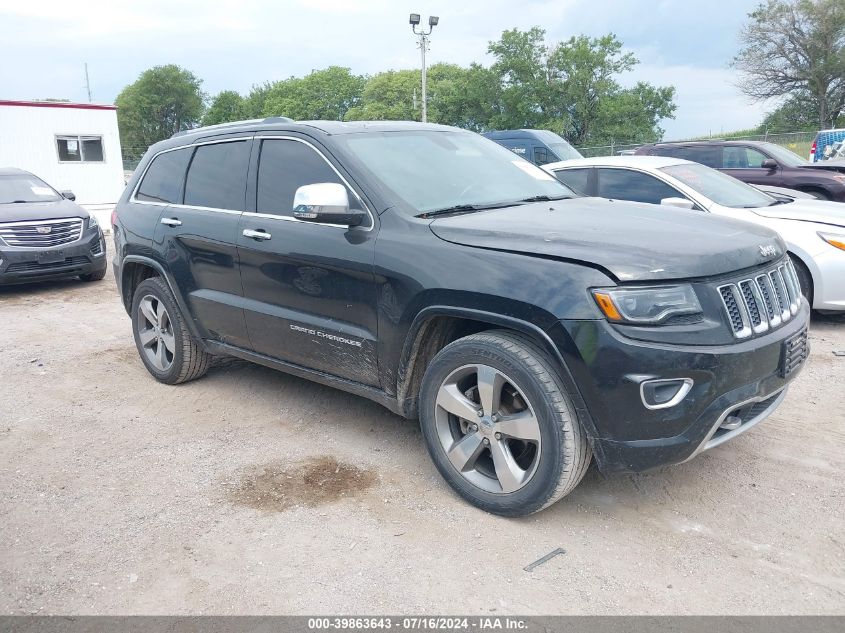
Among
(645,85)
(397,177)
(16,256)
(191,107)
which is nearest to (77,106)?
(16,256)

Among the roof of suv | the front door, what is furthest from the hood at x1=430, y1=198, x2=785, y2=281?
the roof of suv

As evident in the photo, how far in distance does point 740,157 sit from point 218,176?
9049 millimetres

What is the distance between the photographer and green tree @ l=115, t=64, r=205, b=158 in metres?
89.6

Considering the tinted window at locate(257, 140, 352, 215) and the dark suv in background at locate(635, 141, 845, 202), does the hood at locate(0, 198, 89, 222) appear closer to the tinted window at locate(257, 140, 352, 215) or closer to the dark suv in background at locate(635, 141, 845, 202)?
the tinted window at locate(257, 140, 352, 215)

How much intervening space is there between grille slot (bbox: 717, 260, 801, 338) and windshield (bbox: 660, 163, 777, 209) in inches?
152

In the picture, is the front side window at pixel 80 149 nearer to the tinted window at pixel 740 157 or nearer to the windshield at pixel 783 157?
the tinted window at pixel 740 157

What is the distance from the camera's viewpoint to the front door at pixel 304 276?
3.72 meters

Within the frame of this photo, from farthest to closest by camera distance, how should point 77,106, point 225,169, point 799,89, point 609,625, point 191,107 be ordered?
point 191,107 < point 799,89 < point 77,106 < point 225,169 < point 609,625

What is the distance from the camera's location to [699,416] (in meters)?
2.90

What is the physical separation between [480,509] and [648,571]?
0.80m

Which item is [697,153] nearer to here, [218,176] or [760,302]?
[218,176]

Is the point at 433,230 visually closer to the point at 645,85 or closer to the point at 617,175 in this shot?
the point at 617,175

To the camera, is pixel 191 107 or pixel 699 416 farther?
pixel 191 107

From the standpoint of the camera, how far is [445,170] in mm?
4105
